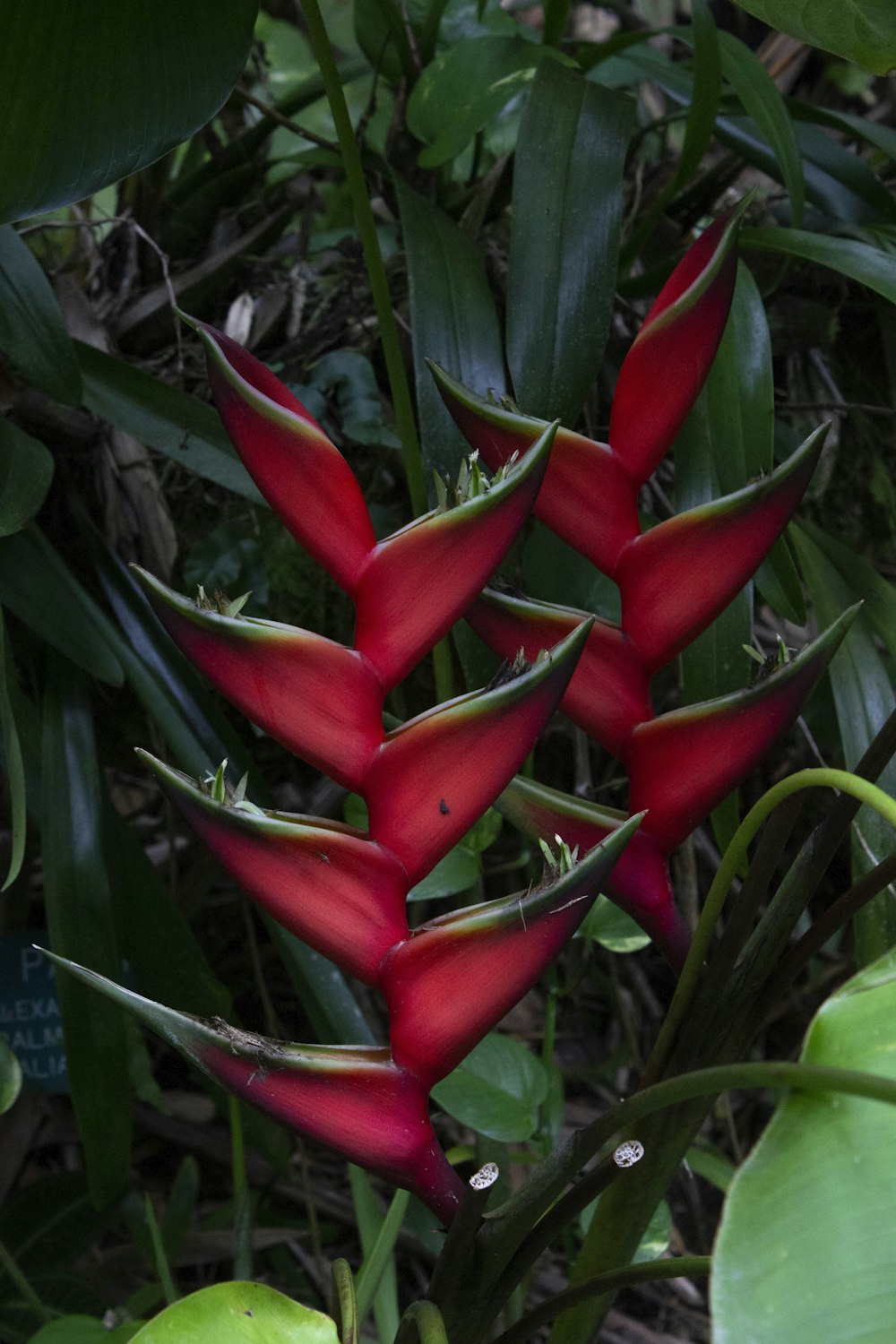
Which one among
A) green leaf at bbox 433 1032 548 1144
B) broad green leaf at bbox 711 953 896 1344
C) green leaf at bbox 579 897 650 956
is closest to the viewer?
broad green leaf at bbox 711 953 896 1344

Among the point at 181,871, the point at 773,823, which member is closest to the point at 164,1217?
the point at 181,871

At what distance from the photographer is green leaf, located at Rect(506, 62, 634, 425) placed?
0.59m

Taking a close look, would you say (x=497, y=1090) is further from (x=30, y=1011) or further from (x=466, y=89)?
(x=466, y=89)

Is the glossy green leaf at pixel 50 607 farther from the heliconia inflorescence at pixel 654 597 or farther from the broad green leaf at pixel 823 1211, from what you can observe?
the broad green leaf at pixel 823 1211

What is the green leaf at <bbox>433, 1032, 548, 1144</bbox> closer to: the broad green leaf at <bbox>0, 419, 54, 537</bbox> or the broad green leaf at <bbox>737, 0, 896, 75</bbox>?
the broad green leaf at <bbox>0, 419, 54, 537</bbox>

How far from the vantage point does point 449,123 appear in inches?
28.0

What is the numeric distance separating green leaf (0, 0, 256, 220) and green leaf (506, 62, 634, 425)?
0.19 meters

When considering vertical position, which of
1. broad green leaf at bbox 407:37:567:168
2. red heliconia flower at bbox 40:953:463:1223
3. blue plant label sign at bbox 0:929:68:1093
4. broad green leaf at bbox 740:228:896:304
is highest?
broad green leaf at bbox 407:37:567:168

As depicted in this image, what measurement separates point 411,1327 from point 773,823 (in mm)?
229

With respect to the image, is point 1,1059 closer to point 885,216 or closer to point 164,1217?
point 164,1217

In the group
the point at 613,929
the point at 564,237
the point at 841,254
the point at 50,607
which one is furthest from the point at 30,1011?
the point at 841,254

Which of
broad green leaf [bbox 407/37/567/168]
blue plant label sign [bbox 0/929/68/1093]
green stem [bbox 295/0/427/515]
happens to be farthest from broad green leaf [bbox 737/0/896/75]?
blue plant label sign [bbox 0/929/68/1093]

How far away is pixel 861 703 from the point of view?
65 centimetres

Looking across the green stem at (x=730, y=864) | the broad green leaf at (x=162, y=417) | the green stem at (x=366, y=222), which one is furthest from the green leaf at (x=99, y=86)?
the green stem at (x=730, y=864)
